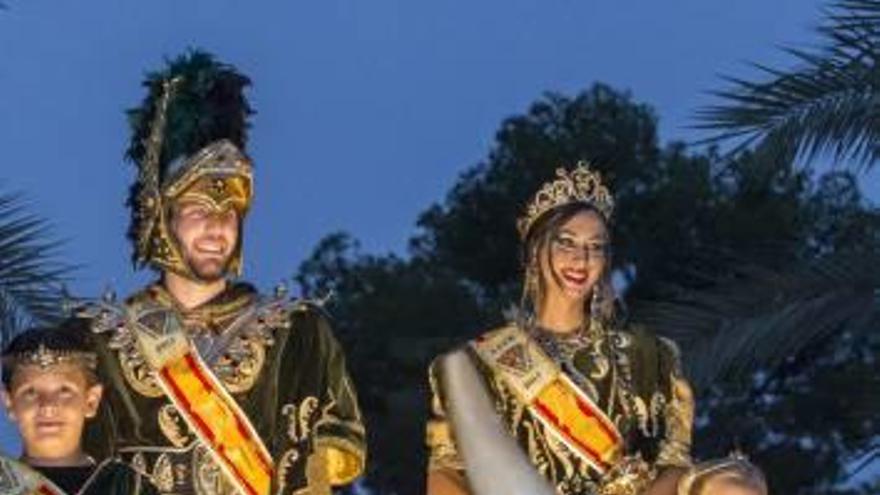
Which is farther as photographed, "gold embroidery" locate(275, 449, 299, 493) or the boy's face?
"gold embroidery" locate(275, 449, 299, 493)

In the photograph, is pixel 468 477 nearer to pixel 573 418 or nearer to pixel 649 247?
pixel 573 418

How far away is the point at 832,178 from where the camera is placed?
27.7 meters

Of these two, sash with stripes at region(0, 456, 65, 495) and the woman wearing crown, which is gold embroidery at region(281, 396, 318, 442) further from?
sash with stripes at region(0, 456, 65, 495)

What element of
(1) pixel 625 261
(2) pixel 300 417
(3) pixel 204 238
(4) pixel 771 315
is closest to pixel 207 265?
(3) pixel 204 238

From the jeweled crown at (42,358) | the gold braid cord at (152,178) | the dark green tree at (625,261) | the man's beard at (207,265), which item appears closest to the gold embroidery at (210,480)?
the man's beard at (207,265)

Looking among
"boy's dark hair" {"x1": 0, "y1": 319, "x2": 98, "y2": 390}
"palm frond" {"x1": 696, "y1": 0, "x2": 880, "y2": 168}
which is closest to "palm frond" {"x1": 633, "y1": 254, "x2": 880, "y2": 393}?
"palm frond" {"x1": 696, "y1": 0, "x2": 880, "y2": 168}

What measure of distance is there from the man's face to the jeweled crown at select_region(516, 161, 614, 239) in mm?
1174

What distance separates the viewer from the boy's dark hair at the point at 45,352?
9672mm

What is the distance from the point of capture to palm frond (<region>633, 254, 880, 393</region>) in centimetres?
1720

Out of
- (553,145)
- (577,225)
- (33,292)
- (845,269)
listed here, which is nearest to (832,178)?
(553,145)

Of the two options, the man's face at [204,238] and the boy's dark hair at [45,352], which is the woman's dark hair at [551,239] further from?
the boy's dark hair at [45,352]

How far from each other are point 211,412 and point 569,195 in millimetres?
1538

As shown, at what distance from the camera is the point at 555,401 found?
1108 centimetres

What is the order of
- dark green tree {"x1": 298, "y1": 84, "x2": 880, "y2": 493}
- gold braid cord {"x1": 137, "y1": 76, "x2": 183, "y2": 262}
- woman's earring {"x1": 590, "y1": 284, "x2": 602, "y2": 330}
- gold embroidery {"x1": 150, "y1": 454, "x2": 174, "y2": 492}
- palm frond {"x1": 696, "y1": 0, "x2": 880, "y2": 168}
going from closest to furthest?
gold embroidery {"x1": 150, "y1": 454, "x2": 174, "y2": 492}
gold braid cord {"x1": 137, "y1": 76, "x2": 183, "y2": 262}
woman's earring {"x1": 590, "y1": 284, "x2": 602, "y2": 330}
palm frond {"x1": 696, "y1": 0, "x2": 880, "y2": 168}
dark green tree {"x1": 298, "y1": 84, "x2": 880, "y2": 493}
